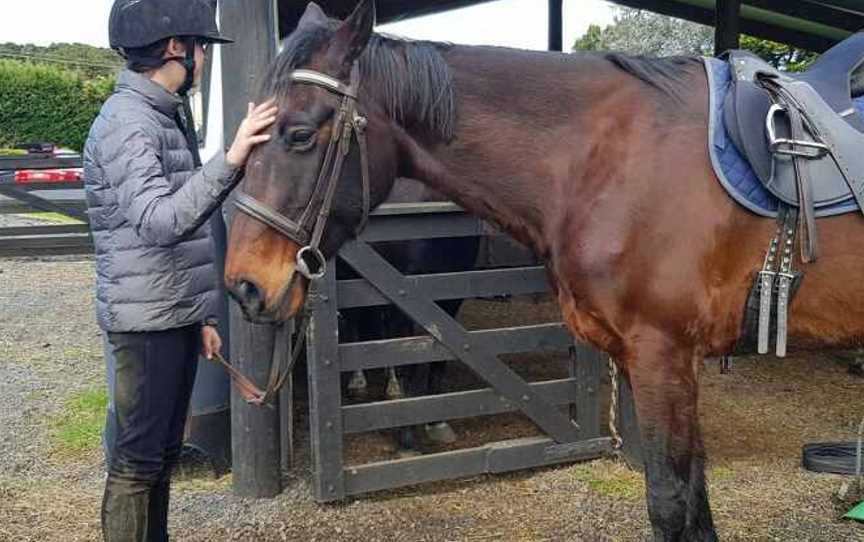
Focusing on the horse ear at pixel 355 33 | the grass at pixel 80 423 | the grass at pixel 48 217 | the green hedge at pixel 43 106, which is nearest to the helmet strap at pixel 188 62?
the horse ear at pixel 355 33

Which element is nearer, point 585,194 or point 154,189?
point 154,189

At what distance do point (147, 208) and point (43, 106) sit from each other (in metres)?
23.1

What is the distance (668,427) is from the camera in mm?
2289

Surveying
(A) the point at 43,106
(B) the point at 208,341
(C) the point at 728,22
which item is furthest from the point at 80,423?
(A) the point at 43,106

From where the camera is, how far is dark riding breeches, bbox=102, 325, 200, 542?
7.54 feet

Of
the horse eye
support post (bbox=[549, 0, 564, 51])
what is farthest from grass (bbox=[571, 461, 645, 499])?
support post (bbox=[549, 0, 564, 51])

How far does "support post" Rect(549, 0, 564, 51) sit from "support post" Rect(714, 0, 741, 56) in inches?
64.6

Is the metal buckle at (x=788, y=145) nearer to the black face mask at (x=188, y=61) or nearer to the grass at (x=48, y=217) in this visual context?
the black face mask at (x=188, y=61)

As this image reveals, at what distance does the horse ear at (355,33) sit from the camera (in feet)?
6.61

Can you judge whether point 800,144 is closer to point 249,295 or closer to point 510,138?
point 510,138

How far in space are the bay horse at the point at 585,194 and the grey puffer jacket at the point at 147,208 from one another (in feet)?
0.58

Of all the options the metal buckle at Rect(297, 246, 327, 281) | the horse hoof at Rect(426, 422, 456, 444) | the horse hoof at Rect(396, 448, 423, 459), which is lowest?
the horse hoof at Rect(396, 448, 423, 459)

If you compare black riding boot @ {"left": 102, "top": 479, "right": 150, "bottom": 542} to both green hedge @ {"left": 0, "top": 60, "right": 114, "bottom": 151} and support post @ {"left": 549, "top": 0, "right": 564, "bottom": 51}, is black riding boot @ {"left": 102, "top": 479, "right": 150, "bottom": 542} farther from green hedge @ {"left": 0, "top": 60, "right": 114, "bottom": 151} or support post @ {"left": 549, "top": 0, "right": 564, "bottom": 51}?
green hedge @ {"left": 0, "top": 60, "right": 114, "bottom": 151}

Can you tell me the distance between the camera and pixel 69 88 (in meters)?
22.5
